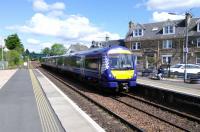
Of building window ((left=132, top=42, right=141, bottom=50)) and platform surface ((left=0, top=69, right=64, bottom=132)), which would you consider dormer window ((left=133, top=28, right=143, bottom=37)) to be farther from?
platform surface ((left=0, top=69, right=64, bottom=132))

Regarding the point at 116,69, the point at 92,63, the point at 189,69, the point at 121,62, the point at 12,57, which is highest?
the point at 12,57

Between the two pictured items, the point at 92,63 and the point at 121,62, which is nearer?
the point at 121,62

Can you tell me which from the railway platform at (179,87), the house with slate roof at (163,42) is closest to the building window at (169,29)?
the house with slate roof at (163,42)

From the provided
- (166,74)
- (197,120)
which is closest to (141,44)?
(166,74)

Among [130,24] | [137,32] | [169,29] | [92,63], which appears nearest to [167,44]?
[169,29]

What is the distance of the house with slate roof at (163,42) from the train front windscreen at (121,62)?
33.7 m

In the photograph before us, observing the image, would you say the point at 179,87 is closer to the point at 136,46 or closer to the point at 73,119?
the point at 73,119

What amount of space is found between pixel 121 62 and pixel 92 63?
3.73 meters

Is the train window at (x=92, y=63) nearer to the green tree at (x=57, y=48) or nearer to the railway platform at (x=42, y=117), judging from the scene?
the railway platform at (x=42, y=117)

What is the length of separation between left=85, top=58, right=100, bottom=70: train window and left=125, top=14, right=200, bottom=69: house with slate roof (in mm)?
29828

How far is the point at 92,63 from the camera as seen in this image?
25.0 meters

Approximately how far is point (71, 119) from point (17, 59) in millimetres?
83646

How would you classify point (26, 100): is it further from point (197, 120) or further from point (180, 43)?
point (180, 43)

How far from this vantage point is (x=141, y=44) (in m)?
67.4
